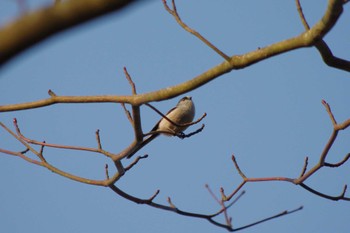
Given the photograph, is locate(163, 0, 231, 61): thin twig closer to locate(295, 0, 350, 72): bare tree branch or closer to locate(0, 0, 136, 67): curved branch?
locate(295, 0, 350, 72): bare tree branch

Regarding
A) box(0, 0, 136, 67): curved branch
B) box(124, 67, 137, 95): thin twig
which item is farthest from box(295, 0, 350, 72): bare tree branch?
box(0, 0, 136, 67): curved branch

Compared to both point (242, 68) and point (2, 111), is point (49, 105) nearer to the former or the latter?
point (2, 111)

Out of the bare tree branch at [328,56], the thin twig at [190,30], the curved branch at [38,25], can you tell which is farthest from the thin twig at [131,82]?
the curved branch at [38,25]

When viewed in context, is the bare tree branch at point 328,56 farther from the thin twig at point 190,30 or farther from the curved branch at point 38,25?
the curved branch at point 38,25

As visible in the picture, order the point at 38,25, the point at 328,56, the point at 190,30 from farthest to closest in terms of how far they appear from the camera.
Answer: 1. the point at 190,30
2. the point at 328,56
3. the point at 38,25

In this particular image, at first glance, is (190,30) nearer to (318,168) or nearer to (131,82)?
(131,82)

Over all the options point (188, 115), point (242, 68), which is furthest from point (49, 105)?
point (188, 115)

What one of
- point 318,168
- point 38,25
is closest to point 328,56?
point 318,168

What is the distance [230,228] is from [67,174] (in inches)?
52.8

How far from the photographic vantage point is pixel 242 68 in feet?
10.4

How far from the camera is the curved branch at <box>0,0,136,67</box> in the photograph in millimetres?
1314

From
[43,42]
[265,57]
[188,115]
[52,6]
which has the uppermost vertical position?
[188,115]

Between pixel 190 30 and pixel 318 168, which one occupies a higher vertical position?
pixel 190 30

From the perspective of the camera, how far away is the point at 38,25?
131 centimetres
